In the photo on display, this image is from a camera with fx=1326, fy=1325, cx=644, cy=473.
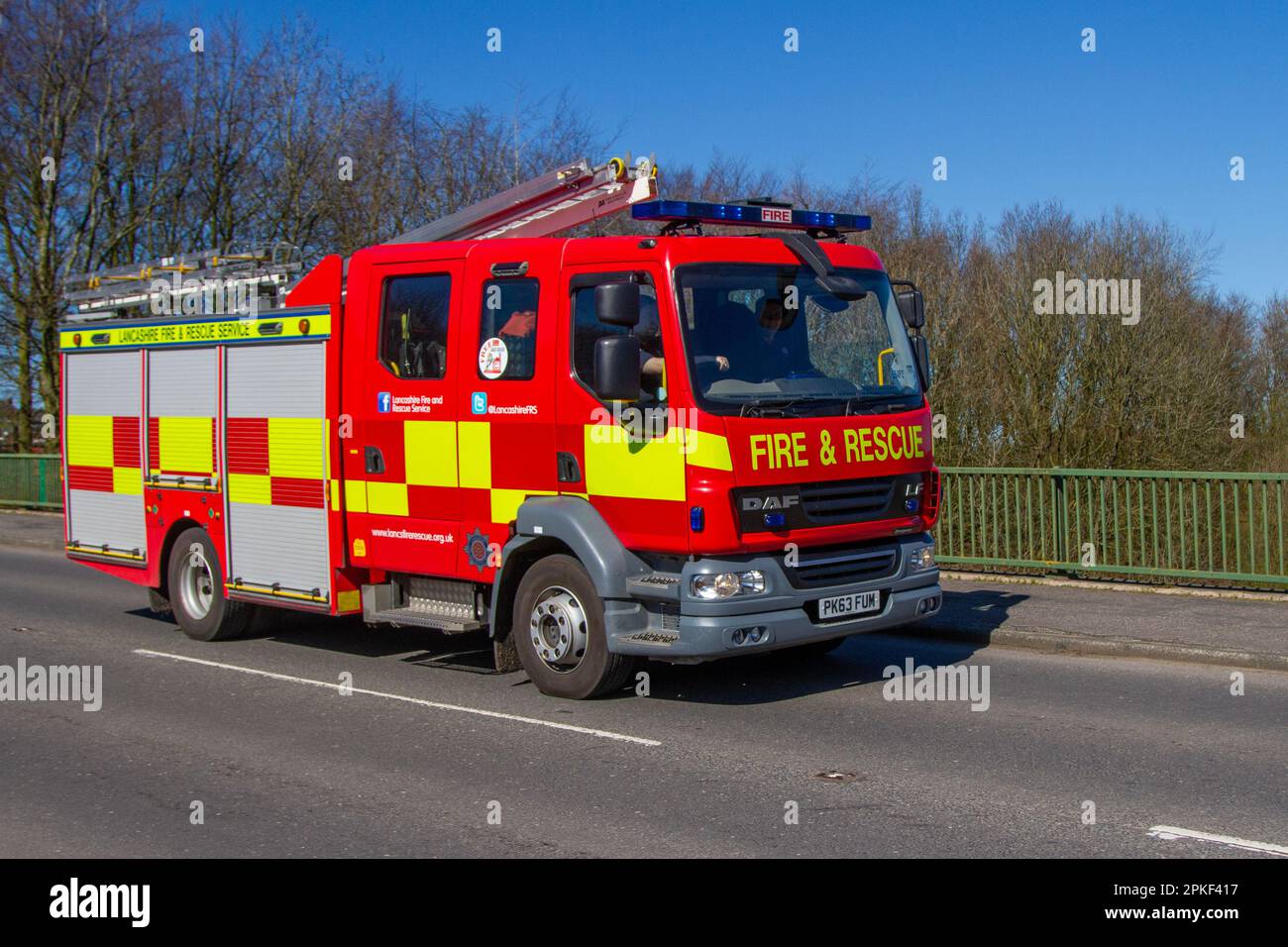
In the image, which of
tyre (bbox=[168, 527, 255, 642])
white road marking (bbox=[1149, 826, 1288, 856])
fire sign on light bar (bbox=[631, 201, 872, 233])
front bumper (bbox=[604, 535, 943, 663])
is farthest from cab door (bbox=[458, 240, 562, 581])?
white road marking (bbox=[1149, 826, 1288, 856])

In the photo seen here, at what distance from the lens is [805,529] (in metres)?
8.04

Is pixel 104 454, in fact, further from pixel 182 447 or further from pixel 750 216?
pixel 750 216

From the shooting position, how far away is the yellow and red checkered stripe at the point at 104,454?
1164 centimetres

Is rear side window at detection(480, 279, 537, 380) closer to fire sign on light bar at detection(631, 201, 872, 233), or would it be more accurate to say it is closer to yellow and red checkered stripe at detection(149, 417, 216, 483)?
fire sign on light bar at detection(631, 201, 872, 233)

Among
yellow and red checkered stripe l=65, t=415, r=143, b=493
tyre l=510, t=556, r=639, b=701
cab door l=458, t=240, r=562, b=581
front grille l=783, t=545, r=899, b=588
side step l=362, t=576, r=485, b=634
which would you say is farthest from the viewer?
yellow and red checkered stripe l=65, t=415, r=143, b=493

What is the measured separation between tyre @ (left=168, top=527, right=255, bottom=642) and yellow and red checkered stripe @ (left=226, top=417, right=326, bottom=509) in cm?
75

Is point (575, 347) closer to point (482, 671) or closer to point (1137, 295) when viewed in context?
point (482, 671)

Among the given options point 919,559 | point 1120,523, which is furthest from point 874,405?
point 1120,523

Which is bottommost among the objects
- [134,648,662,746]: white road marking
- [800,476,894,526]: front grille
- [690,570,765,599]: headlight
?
[134,648,662,746]: white road marking

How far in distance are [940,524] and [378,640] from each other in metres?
6.33

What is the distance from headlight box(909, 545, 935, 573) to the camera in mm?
8773

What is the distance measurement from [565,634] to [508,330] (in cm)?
200
